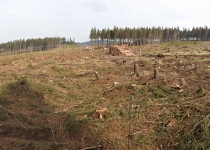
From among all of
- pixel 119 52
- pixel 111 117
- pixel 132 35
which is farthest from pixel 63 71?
pixel 132 35

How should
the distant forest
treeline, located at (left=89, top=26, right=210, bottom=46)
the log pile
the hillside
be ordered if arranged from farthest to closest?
the distant forest → treeline, located at (left=89, top=26, right=210, bottom=46) → the log pile → the hillside

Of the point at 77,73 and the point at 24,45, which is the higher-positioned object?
the point at 24,45

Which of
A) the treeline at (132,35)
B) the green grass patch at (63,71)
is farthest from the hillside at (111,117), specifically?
the treeline at (132,35)

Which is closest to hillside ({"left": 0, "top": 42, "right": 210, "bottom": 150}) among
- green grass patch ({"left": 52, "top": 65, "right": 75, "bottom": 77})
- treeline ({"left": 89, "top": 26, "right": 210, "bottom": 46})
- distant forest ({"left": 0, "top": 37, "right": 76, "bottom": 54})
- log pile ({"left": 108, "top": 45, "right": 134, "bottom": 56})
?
green grass patch ({"left": 52, "top": 65, "right": 75, "bottom": 77})

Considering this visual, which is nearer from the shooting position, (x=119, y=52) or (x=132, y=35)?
(x=119, y=52)

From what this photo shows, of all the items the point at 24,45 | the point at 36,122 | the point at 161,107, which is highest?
the point at 24,45

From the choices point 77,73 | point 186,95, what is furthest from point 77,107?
point 77,73

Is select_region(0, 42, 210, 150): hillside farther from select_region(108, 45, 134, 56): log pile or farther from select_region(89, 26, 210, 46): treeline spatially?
select_region(89, 26, 210, 46): treeline

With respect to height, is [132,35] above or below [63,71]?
above

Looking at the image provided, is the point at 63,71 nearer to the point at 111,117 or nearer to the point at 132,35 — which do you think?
the point at 111,117

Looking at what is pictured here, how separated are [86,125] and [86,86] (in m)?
5.05

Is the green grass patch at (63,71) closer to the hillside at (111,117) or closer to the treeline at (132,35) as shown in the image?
the hillside at (111,117)

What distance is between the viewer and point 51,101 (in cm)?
866

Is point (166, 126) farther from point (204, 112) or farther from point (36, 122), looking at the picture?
point (36, 122)
